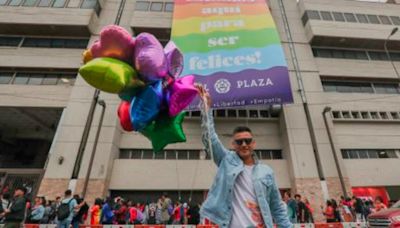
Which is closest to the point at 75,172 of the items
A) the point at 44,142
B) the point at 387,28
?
the point at 44,142

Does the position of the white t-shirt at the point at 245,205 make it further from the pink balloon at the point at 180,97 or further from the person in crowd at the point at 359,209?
the person in crowd at the point at 359,209

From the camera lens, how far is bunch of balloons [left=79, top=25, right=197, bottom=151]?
7.64ft

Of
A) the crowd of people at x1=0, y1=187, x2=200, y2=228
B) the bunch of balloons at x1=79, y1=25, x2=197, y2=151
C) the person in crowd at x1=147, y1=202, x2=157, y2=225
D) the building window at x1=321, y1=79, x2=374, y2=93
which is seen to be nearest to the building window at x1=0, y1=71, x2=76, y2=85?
the crowd of people at x1=0, y1=187, x2=200, y2=228

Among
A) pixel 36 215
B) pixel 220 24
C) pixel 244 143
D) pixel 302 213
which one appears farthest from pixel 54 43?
pixel 244 143

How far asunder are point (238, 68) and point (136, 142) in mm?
7446

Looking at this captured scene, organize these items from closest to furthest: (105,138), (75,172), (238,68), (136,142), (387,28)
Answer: (238,68)
(75,172)
(105,138)
(136,142)
(387,28)

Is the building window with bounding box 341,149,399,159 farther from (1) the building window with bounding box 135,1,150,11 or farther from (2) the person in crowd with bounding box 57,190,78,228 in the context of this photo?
(1) the building window with bounding box 135,1,150,11

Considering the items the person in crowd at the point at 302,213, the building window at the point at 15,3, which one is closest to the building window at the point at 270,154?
the person in crowd at the point at 302,213

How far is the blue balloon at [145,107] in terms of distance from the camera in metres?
2.39

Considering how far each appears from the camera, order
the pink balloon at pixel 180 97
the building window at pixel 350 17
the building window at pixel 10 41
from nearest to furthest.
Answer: the pink balloon at pixel 180 97, the building window at pixel 10 41, the building window at pixel 350 17

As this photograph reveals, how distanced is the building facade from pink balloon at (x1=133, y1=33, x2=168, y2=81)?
446 inches

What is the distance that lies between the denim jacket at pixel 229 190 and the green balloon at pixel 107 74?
928mm

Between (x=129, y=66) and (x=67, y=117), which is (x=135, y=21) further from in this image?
(x=129, y=66)

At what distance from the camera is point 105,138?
13281 millimetres
